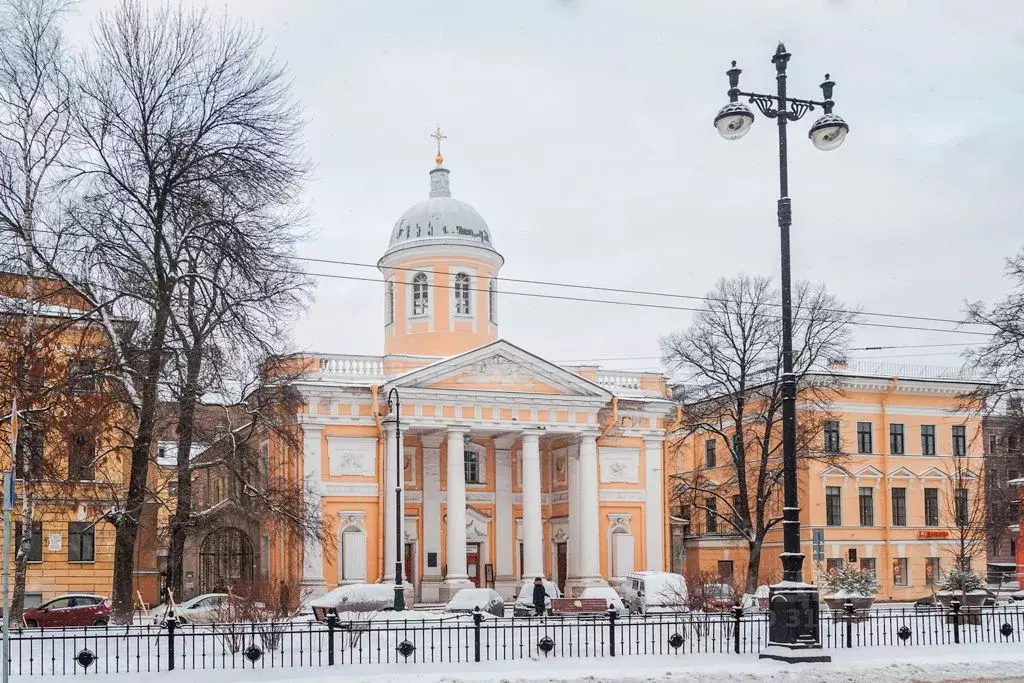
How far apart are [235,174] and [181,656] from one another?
1080cm

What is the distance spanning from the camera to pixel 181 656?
66.7ft

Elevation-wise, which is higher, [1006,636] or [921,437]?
[921,437]

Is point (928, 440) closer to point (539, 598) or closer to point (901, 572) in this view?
point (901, 572)

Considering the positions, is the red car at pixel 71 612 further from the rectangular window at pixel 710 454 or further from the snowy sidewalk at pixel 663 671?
the rectangular window at pixel 710 454

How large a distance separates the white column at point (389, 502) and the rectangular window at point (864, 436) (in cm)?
2176

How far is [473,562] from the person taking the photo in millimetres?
48719

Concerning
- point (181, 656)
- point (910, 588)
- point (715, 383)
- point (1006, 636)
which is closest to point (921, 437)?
point (910, 588)

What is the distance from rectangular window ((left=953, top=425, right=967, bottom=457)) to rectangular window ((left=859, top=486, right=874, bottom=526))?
5014mm

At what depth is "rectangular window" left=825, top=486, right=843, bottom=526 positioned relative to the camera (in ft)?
170

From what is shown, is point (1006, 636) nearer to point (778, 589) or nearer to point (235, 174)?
point (778, 589)

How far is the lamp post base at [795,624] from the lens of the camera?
18922 mm

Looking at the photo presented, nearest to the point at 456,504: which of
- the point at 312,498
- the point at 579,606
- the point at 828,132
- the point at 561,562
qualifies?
the point at 312,498

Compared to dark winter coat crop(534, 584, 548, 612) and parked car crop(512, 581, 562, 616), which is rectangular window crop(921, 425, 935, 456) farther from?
dark winter coat crop(534, 584, 548, 612)

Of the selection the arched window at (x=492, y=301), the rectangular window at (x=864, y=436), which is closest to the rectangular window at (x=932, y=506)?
the rectangular window at (x=864, y=436)
